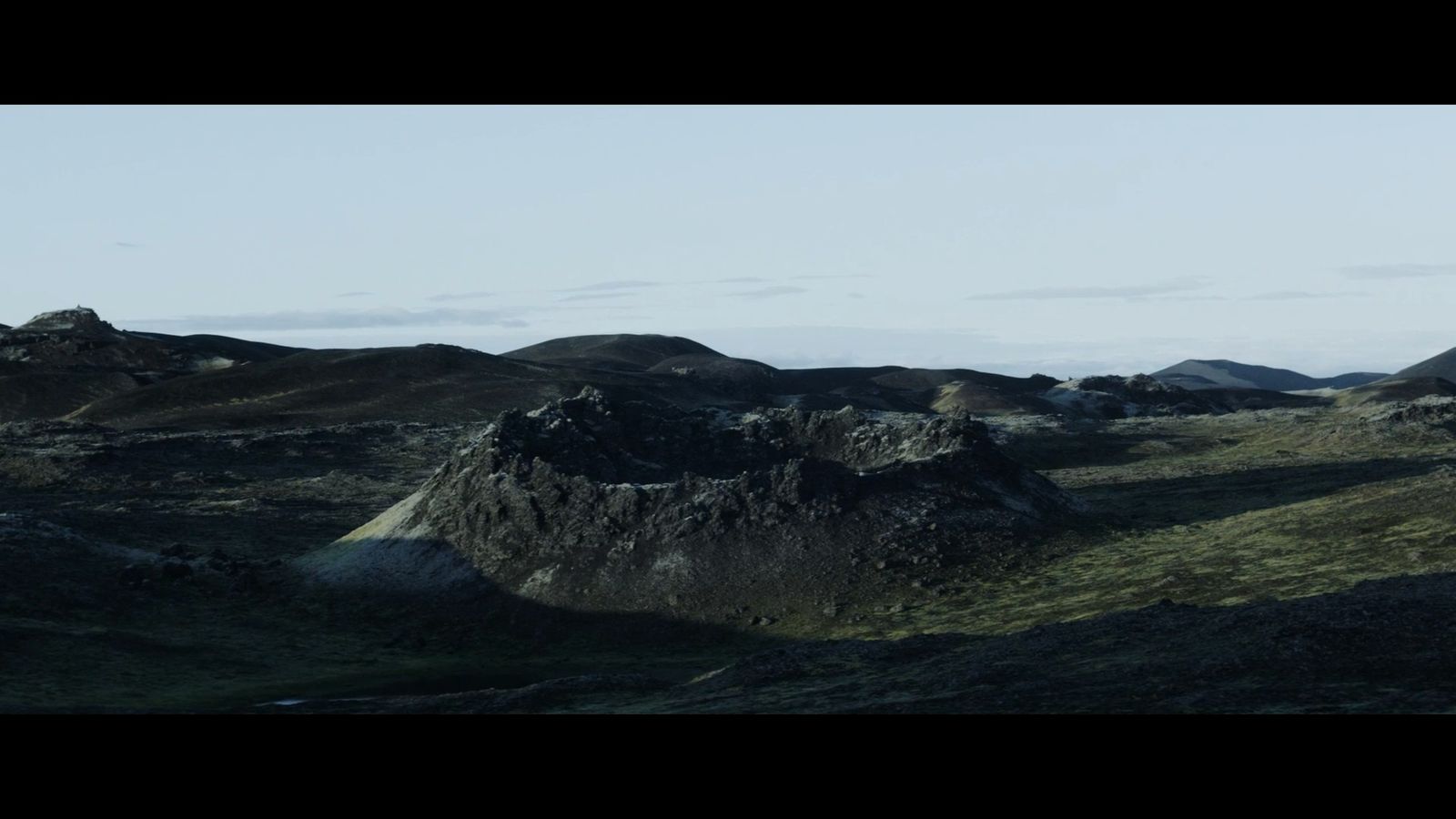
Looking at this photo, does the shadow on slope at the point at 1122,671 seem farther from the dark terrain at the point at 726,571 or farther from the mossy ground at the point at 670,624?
the mossy ground at the point at 670,624

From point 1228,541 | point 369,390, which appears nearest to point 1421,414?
point 1228,541

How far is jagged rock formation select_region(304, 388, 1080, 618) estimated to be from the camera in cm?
4116

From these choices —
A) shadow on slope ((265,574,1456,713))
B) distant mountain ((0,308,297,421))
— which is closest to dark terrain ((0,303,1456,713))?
shadow on slope ((265,574,1456,713))

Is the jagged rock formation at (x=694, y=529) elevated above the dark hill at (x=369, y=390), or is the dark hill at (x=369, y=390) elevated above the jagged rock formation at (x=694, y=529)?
the dark hill at (x=369, y=390)

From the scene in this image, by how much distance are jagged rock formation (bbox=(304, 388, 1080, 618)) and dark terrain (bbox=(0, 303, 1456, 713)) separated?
11cm

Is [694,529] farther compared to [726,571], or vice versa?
[694,529]

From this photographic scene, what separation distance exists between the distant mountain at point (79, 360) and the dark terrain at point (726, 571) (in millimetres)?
35066

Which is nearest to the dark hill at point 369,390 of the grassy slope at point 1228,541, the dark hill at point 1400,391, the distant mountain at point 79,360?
the distant mountain at point 79,360

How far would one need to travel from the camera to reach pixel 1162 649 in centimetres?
2495

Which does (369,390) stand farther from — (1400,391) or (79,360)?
(1400,391)

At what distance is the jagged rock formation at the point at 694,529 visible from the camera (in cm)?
4116

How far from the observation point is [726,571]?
41469 millimetres

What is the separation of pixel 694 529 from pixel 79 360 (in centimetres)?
10227

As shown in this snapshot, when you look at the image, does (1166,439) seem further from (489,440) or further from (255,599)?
(255,599)
